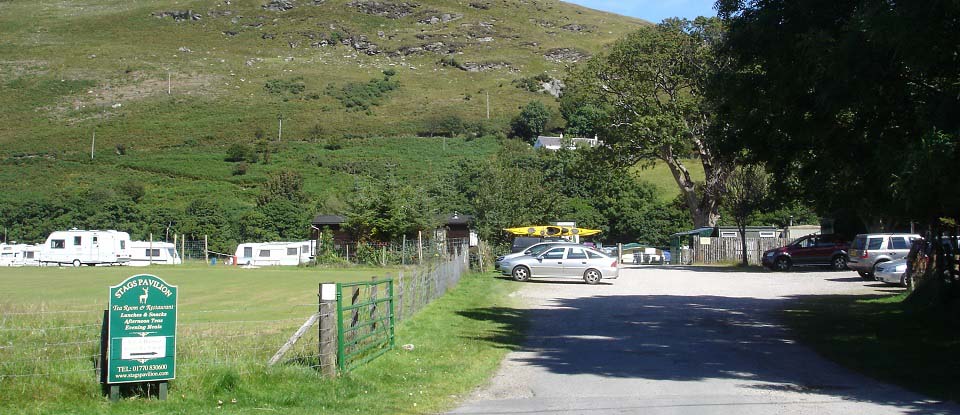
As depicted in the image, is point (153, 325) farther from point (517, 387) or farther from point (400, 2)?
point (400, 2)

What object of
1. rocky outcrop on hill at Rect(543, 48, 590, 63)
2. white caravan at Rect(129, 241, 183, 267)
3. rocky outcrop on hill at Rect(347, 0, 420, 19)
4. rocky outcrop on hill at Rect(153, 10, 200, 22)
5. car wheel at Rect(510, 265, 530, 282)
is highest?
rocky outcrop on hill at Rect(347, 0, 420, 19)

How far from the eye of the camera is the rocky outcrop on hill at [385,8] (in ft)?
607

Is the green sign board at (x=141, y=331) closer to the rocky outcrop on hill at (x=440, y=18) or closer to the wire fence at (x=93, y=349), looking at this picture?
the wire fence at (x=93, y=349)

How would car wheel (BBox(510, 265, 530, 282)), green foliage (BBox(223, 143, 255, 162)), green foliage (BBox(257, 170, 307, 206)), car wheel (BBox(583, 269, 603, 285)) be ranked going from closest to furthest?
1. car wheel (BBox(583, 269, 603, 285))
2. car wheel (BBox(510, 265, 530, 282))
3. green foliage (BBox(257, 170, 307, 206))
4. green foliage (BBox(223, 143, 255, 162))

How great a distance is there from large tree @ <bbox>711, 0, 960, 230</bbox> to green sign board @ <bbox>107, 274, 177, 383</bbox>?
838cm

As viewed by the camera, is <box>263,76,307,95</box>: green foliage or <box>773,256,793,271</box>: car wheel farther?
<box>263,76,307,95</box>: green foliage

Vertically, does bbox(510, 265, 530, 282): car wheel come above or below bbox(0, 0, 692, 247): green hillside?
below

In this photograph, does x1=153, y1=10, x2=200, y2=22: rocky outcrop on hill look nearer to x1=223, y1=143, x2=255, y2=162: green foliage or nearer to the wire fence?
x1=223, y1=143, x2=255, y2=162: green foliage

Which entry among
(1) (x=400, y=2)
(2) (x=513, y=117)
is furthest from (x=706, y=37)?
(1) (x=400, y=2)

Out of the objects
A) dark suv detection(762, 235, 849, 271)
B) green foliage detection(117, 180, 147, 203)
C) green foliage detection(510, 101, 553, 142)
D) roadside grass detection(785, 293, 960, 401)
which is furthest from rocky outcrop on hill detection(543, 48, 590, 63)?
roadside grass detection(785, 293, 960, 401)

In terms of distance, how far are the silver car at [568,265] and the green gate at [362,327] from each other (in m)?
17.3

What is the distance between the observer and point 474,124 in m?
106

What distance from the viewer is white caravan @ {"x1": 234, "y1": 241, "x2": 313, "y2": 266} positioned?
52688mm

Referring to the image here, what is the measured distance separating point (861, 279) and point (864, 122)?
61.2 ft
